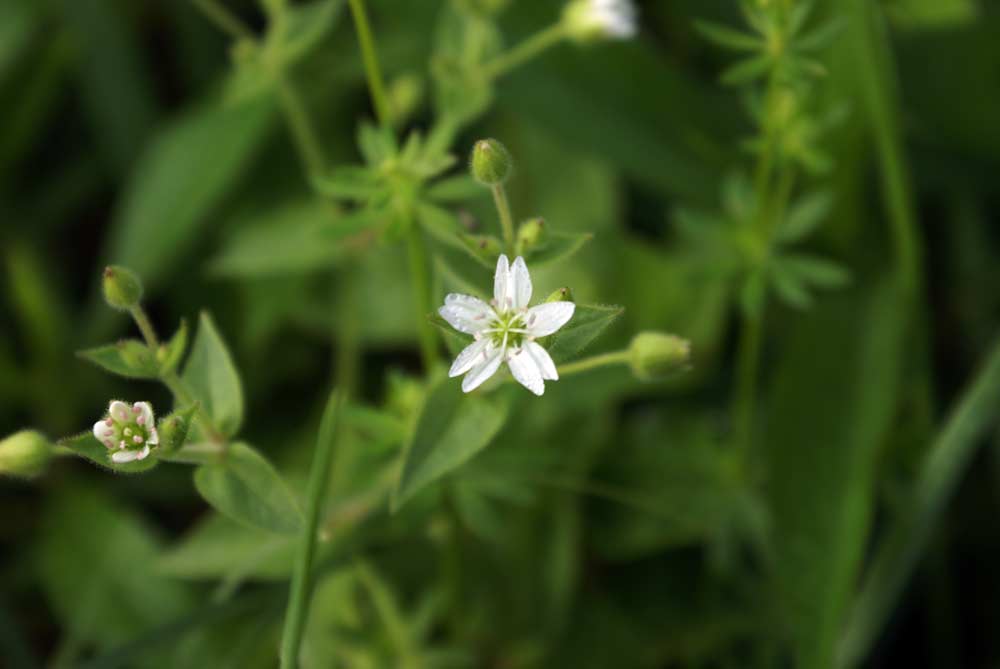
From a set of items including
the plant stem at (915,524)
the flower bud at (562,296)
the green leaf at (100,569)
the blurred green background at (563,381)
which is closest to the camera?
the flower bud at (562,296)

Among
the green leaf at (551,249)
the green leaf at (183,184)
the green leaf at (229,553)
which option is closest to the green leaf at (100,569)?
the green leaf at (229,553)

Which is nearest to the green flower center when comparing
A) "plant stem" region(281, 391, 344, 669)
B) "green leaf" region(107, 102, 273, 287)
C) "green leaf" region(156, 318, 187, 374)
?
"plant stem" region(281, 391, 344, 669)

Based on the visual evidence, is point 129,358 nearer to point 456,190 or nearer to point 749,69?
point 456,190

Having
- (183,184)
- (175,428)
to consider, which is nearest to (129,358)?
(175,428)

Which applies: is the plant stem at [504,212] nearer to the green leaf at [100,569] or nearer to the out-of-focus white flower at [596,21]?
the out-of-focus white flower at [596,21]

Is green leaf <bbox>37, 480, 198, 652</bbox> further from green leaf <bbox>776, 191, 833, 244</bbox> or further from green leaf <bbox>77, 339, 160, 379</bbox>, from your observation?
green leaf <bbox>776, 191, 833, 244</bbox>

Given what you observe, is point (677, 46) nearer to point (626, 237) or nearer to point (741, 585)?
point (626, 237)
